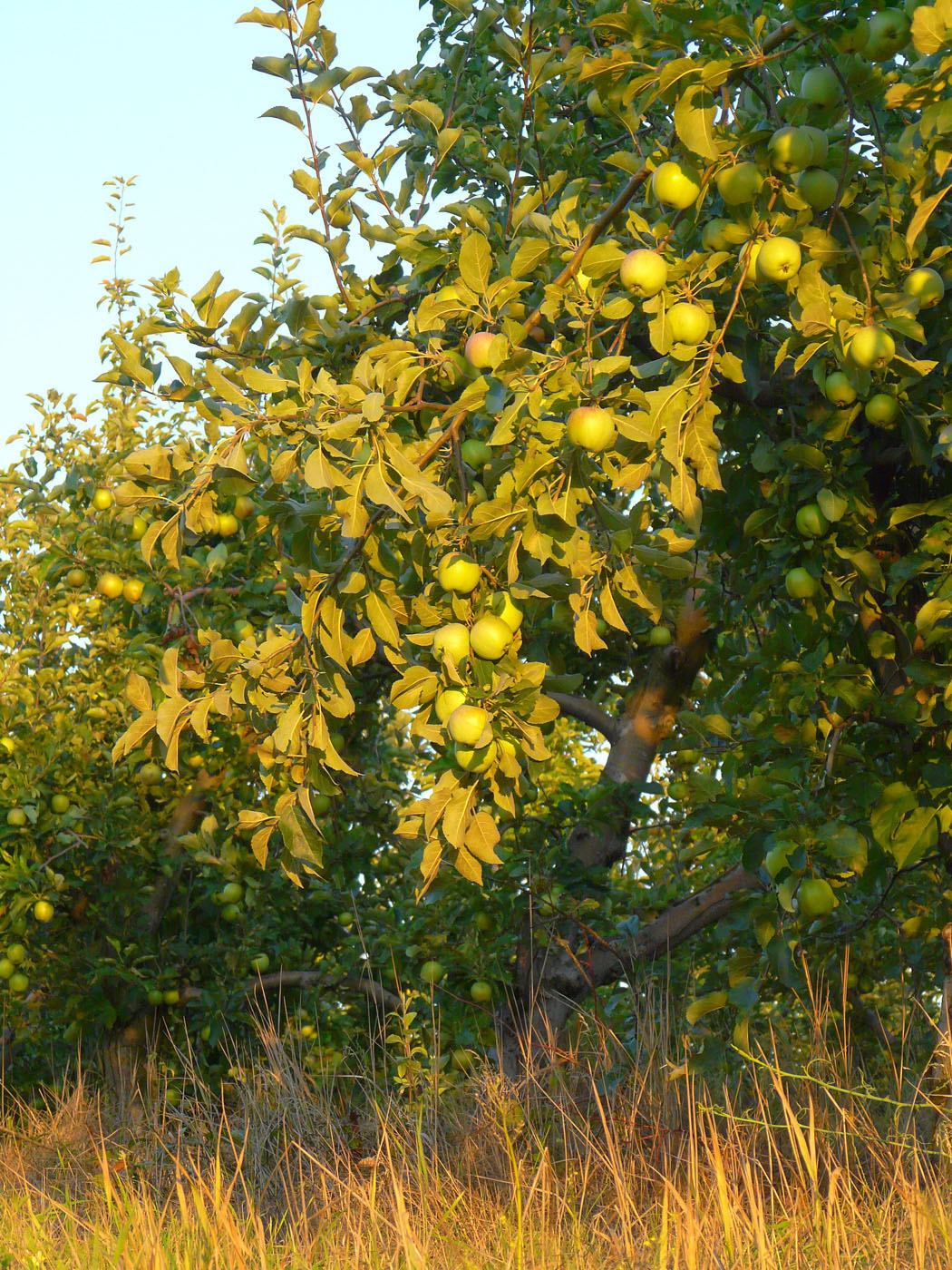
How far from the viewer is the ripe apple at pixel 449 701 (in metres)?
2.08

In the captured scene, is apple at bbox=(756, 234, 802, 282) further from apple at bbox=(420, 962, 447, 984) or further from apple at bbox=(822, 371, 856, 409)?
apple at bbox=(420, 962, 447, 984)

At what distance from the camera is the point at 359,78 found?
277 cm

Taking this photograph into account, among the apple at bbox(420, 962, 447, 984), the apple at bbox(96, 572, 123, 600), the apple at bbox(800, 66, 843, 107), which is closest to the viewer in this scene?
the apple at bbox(800, 66, 843, 107)

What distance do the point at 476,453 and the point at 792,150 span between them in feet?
2.49

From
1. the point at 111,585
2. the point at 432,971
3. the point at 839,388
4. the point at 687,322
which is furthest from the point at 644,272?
the point at 432,971

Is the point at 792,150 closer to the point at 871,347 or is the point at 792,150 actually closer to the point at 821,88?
the point at 821,88

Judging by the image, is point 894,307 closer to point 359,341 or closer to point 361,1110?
point 359,341

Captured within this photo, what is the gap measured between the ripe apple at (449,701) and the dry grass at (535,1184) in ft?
A: 3.21

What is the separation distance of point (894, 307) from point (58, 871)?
4.81 meters

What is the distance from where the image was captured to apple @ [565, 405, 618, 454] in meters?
1.91

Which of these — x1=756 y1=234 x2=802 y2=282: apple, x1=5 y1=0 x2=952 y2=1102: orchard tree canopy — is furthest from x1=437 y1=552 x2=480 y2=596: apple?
x1=756 y1=234 x2=802 y2=282: apple

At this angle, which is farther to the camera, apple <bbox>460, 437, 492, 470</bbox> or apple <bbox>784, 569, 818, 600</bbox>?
apple <bbox>784, 569, 818, 600</bbox>

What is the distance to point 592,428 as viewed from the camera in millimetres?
1907

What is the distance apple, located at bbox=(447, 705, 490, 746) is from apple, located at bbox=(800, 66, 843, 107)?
112 centimetres
